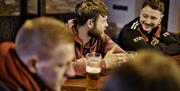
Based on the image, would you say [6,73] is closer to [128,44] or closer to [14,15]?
[128,44]

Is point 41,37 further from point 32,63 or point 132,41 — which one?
point 132,41

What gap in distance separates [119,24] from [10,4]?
2155mm

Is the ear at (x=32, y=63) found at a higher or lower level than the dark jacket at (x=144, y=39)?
higher

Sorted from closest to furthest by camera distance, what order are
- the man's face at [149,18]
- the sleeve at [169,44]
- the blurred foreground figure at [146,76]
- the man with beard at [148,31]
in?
1. the blurred foreground figure at [146,76]
2. the sleeve at [169,44]
3. the man with beard at [148,31]
4. the man's face at [149,18]

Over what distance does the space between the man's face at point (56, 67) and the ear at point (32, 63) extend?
12mm

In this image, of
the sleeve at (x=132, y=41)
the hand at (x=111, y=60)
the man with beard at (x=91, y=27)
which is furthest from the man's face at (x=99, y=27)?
the sleeve at (x=132, y=41)

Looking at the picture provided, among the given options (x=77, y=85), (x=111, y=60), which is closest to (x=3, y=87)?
(x=77, y=85)

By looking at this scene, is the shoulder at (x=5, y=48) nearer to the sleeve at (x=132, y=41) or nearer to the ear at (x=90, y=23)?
the ear at (x=90, y=23)

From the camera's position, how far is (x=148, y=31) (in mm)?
3162

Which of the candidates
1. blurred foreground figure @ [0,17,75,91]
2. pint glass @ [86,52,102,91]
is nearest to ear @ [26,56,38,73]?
blurred foreground figure @ [0,17,75,91]

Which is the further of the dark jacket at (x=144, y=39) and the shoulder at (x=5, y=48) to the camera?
the dark jacket at (x=144, y=39)

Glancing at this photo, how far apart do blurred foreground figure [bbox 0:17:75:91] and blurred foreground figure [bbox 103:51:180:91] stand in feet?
1.23

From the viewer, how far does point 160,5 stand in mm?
3143

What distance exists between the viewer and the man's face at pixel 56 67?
1.17 metres
